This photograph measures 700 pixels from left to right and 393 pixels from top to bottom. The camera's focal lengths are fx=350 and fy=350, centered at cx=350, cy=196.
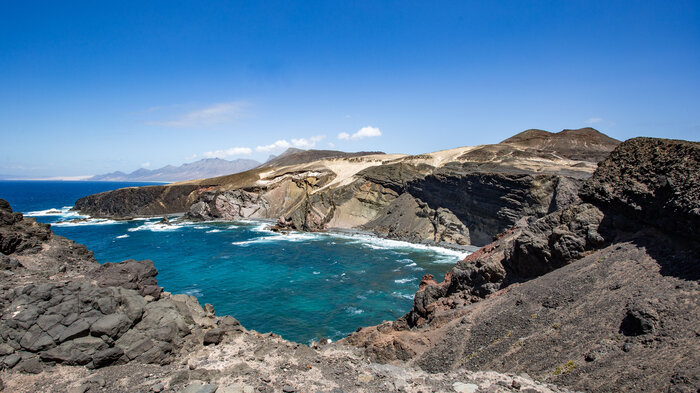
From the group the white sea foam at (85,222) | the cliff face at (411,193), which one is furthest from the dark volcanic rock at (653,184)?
the white sea foam at (85,222)

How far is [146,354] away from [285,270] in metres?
27.5

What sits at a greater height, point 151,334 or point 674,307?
point 674,307

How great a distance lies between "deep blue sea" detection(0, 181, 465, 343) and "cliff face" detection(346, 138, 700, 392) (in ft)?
28.6

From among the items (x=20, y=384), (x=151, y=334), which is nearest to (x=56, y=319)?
(x=20, y=384)

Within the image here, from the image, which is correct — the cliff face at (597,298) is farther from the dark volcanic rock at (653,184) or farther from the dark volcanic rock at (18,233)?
the dark volcanic rock at (18,233)

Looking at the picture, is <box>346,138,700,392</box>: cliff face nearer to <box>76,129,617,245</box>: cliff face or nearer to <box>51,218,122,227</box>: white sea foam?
<box>76,129,617,245</box>: cliff face

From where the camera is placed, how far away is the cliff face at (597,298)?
9.48 meters

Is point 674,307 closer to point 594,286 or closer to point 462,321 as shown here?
point 594,286

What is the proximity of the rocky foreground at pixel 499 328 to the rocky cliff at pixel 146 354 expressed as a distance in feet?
0.14

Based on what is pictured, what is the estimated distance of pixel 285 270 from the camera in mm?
39344

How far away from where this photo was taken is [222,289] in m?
32.6

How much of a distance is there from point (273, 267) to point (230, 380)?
98.3 feet

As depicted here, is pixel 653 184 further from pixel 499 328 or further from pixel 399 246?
pixel 399 246

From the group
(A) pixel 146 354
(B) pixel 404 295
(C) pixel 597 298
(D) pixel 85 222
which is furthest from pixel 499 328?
(D) pixel 85 222
